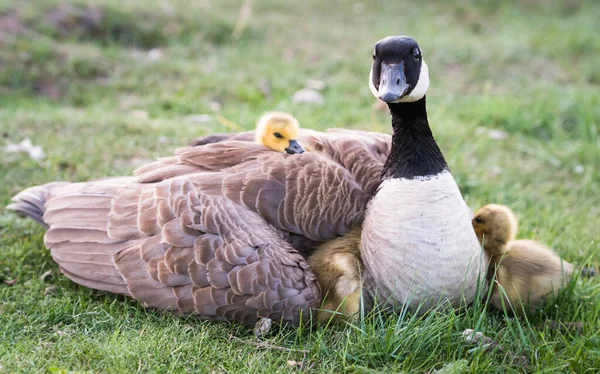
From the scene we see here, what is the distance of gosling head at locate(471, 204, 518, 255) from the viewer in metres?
4.05

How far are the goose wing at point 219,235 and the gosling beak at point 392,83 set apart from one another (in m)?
0.71

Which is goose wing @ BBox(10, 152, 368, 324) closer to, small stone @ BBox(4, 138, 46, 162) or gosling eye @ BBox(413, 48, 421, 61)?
gosling eye @ BBox(413, 48, 421, 61)

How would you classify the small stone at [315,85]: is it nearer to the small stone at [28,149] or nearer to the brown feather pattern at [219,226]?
the small stone at [28,149]

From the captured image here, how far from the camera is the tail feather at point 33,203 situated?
4.42 meters

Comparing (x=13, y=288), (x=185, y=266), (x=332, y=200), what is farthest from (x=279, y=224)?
(x=13, y=288)

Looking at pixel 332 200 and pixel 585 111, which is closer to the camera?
pixel 332 200

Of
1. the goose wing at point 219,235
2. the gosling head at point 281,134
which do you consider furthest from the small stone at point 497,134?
the goose wing at point 219,235

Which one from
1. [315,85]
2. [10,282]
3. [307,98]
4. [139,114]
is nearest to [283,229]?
[10,282]

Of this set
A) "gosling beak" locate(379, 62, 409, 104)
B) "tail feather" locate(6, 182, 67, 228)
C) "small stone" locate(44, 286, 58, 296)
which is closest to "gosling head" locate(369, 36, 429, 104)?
"gosling beak" locate(379, 62, 409, 104)

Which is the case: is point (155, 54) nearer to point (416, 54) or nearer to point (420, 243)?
point (416, 54)

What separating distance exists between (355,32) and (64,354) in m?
7.76

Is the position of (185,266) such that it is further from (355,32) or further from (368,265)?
(355,32)

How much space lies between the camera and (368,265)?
3621mm

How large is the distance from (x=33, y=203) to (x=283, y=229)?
1.81 m
